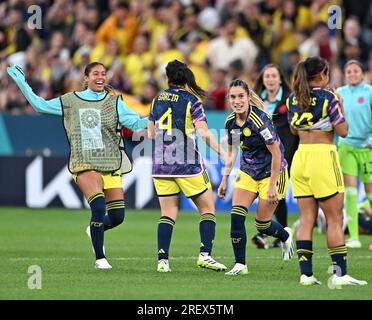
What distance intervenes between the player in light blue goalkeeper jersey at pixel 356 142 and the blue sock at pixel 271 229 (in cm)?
258

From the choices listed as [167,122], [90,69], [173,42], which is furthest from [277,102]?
[173,42]

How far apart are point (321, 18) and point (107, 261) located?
430 inches

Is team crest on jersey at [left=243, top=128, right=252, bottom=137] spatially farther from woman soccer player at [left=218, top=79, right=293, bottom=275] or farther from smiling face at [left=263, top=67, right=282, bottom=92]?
smiling face at [left=263, top=67, right=282, bottom=92]

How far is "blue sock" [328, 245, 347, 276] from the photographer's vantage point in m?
10.7

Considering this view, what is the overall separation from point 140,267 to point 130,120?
65.4 inches

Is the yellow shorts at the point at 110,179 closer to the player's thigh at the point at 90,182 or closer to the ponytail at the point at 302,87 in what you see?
the player's thigh at the point at 90,182

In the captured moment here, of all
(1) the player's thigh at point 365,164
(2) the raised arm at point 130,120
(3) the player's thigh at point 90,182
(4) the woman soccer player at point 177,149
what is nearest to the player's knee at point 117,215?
(3) the player's thigh at point 90,182

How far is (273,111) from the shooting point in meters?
14.9

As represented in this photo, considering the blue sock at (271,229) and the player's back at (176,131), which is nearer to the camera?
the player's back at (176,131)

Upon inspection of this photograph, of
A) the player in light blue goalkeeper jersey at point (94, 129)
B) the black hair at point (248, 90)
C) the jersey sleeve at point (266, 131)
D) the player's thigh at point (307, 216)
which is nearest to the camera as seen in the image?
the player's thigh at point (307, 216)

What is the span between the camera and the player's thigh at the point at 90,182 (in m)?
12.3

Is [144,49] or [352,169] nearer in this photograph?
[352,169]
